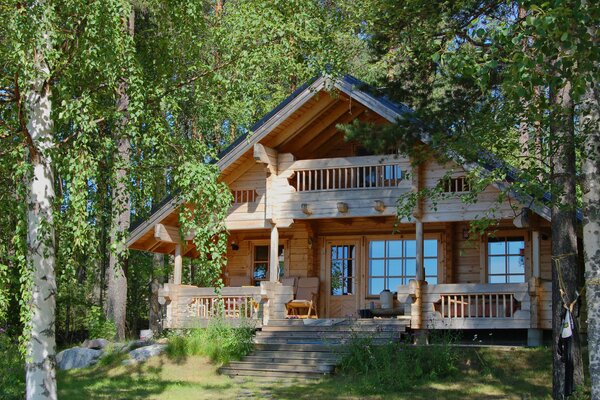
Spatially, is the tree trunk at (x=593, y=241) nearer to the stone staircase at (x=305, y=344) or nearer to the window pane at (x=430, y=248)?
the stone staircase at (x=305, y=344)

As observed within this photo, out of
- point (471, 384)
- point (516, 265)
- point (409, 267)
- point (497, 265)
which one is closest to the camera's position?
point (471, 384)

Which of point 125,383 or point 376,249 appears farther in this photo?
point 376,249

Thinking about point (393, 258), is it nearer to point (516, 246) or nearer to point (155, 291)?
point (516, 246)

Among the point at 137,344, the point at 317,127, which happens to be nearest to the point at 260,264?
the point at 317,127

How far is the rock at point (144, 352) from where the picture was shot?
670 inches

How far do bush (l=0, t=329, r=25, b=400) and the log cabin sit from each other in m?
3.67

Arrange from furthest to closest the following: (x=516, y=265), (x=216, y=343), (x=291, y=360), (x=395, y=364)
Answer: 1. (x=516, y=265)
2. (x=216, y=343)
3. (x=291, y=360)
4. (x=395, y=364)

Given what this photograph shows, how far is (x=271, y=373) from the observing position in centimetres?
1545

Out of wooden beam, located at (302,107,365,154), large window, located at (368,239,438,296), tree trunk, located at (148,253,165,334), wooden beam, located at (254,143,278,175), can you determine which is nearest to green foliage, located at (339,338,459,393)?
→ large window, located at (368,239,438,296)

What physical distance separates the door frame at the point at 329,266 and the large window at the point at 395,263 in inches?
8.9

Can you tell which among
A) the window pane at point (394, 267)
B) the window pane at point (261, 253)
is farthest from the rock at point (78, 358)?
the window pane at point (394, 267)

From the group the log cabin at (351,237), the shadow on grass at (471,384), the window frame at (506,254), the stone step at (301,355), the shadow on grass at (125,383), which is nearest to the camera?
the shadow on grass at (471,384)

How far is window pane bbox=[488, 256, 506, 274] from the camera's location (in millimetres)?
18328

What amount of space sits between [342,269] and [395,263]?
1280 millimetres
